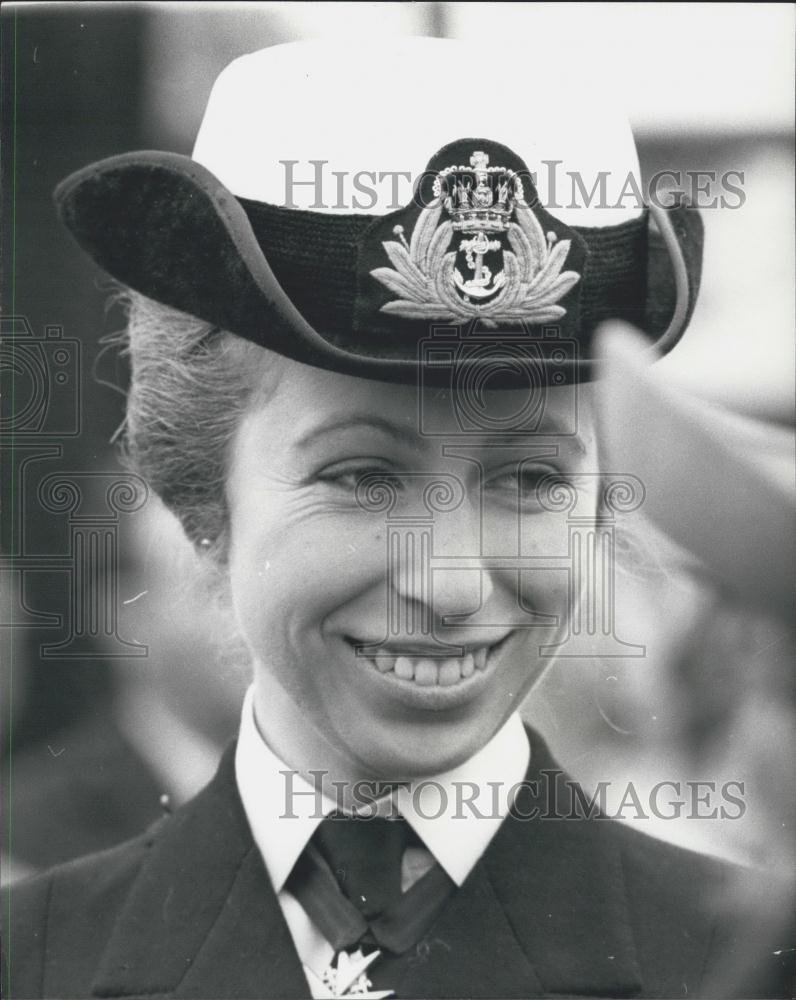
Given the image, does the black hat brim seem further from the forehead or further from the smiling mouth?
the smiling mouth

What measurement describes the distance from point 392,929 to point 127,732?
54cm

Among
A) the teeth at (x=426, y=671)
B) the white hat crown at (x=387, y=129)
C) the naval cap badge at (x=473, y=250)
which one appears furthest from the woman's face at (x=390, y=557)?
the white hat crown at (x=387, y=129)

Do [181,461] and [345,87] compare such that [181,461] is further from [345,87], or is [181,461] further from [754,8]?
[754,8]

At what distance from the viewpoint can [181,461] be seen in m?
2.01

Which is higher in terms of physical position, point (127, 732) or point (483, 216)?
point (483, 216)

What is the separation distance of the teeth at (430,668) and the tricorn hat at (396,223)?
413 millimetres

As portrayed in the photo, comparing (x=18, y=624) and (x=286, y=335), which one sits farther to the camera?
(x=18, y=624)

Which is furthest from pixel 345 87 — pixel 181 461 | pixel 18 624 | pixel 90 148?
pixel 18 624

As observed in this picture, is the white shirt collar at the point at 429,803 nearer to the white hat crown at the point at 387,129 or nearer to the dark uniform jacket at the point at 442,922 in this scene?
the dark uniform jacket at the point at 442,922

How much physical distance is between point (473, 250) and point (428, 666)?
1.99 ft

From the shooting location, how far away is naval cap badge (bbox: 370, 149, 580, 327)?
6.00 feet

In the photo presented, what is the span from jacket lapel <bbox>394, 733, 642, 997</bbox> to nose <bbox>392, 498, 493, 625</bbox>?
1.15 ft

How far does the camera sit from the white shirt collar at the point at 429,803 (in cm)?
196

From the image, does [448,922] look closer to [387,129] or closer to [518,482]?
[518,482]
